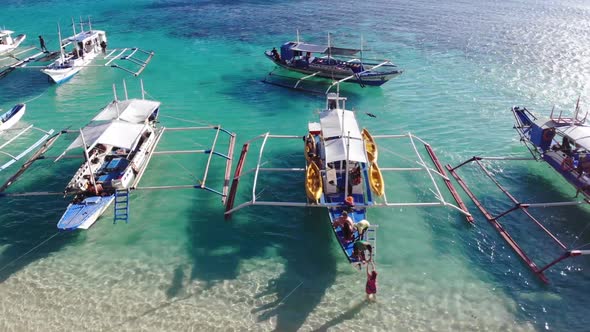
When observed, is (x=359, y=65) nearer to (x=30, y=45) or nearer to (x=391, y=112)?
(x=391, y=112)

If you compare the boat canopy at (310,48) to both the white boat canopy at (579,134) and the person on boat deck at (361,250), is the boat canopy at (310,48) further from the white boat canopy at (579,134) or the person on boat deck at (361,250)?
the person on boat deck at (361,250)

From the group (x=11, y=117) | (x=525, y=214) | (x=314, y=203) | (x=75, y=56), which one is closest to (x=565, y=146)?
(x=525, y=214)

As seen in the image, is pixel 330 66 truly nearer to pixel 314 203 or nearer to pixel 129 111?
pixel 129 111

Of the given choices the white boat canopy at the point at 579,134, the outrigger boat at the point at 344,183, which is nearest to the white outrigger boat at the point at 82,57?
the outrigger boat at the point at 344,183

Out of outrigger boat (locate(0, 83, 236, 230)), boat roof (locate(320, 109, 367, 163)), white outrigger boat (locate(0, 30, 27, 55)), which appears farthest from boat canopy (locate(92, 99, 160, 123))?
white outrigger boat (locate(0, 30, 27, 55))

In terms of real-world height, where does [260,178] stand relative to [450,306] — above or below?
above

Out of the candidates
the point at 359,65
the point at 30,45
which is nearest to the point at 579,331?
the point at 359,65
